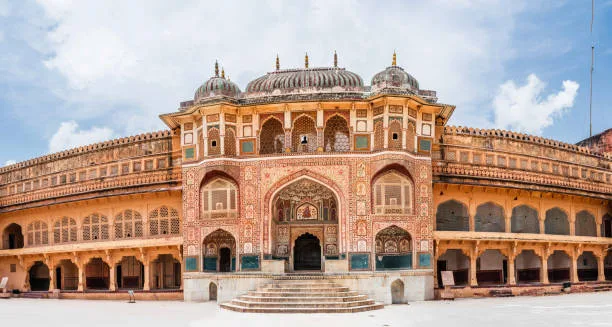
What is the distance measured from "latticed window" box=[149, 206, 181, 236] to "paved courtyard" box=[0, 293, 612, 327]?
4781 millimetres

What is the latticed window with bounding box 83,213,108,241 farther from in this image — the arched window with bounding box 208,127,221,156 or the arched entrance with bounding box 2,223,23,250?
the arched window with bounding box 208,127,221,156

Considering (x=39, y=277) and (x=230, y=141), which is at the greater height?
(x=230, y=141)

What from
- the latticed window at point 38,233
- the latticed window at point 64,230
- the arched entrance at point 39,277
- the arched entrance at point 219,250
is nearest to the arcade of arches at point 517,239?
the arched entrance at point 219,250

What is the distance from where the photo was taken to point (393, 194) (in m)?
25.2

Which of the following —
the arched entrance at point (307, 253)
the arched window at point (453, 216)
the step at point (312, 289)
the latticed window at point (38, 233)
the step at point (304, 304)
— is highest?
the arched window at point (453, 216)

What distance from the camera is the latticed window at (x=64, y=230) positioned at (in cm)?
3161

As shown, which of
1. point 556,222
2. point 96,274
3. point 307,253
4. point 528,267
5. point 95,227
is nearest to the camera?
point 307,253

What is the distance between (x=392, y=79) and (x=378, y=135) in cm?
230

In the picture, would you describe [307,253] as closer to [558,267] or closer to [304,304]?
[304,304]

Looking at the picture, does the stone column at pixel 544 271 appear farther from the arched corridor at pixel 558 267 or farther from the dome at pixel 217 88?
the dome at pixel 217 88

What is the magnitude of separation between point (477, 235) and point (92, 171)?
18793 millimetres

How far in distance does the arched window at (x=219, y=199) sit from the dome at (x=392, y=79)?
715 centimetres

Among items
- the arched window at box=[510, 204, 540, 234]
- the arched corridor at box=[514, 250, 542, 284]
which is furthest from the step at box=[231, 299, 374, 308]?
the arched corridor at box=[514, 250, 542, 284]

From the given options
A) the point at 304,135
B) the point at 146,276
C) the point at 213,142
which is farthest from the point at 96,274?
the point at 304,135
